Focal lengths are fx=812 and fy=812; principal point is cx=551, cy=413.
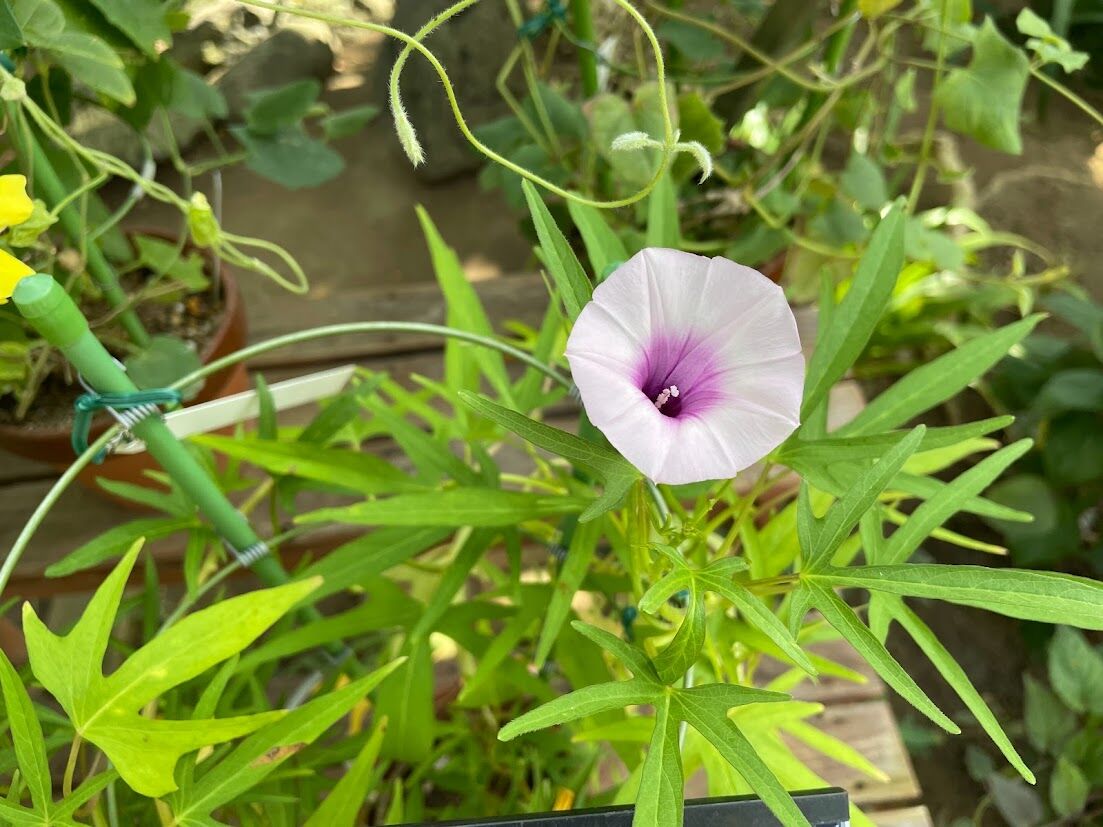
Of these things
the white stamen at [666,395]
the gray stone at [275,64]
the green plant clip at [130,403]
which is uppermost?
the gray stone at [275,64]

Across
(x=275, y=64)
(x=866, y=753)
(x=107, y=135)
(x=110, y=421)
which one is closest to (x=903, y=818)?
(x=866, y=753)

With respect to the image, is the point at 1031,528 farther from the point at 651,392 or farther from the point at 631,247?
the point at 651,392

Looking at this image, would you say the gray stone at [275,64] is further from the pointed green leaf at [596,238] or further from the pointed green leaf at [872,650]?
the pointed green leaf at [872,650]

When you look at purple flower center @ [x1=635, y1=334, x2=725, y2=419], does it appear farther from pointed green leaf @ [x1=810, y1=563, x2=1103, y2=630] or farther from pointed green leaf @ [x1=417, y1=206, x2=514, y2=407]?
pointed green leaf @ [x1=417, y1=206, x2=514, y2=407]

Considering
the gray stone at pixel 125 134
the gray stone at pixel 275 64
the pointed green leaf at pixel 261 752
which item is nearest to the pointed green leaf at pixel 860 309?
the pointed green leaf at pixel 261 752

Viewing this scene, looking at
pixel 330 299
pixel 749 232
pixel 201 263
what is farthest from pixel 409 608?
pixel 749 232

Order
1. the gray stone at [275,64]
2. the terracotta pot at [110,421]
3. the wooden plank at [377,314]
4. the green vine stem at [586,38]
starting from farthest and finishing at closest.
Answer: the gray stone at [275,64] → the wooden plank at [377,314] → the green vine stem at [586,38] → the terracotta pot at [110,421]

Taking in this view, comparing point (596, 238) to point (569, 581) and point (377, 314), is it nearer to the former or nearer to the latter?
point (569, 581)
